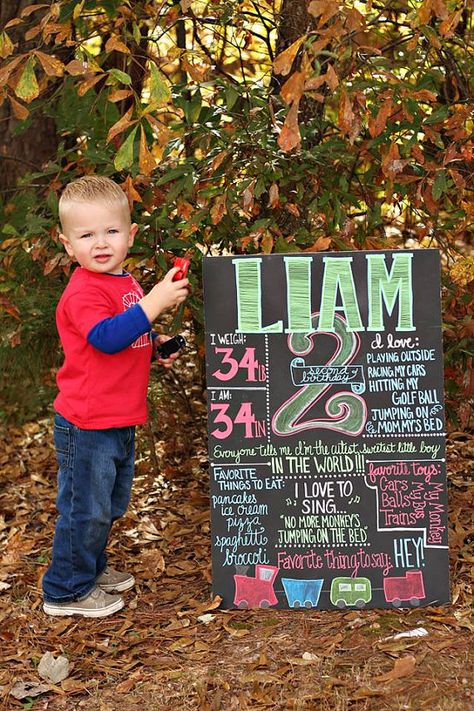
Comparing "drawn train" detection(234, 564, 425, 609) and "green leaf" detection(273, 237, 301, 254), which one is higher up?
"green leaf" detection(273, 237, 301, 254)

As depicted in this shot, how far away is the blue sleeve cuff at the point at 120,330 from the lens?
11.0ft

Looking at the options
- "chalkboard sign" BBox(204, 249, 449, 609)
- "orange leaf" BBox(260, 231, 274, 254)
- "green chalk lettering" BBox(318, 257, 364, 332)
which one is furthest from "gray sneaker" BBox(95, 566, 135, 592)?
"orange leaf" BBox(260, 231, 274, 254)

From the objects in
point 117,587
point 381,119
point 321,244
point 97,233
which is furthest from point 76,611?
point 381,119

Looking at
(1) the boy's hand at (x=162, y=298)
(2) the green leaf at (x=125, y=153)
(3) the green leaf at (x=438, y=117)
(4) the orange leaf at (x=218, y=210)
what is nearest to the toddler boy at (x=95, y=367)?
(1) the boy's hand at (x=162, y=298)

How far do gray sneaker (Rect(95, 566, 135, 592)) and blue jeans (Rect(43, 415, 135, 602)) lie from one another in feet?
0.65

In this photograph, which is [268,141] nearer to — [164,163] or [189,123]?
[189,123]

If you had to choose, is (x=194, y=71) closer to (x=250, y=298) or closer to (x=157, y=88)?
(x=157, y=88)

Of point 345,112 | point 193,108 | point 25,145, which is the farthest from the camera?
point 25,145

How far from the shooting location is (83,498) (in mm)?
3625

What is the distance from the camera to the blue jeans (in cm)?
360

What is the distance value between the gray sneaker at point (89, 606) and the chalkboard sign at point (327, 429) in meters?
0.43

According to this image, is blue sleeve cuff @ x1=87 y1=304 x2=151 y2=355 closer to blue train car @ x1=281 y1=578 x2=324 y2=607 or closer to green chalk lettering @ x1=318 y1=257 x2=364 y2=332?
green chalk lettering @ x1=318 y1=257 x2=364 y2=332

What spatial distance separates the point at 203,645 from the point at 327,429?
87cm

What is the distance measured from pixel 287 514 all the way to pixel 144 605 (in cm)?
71
